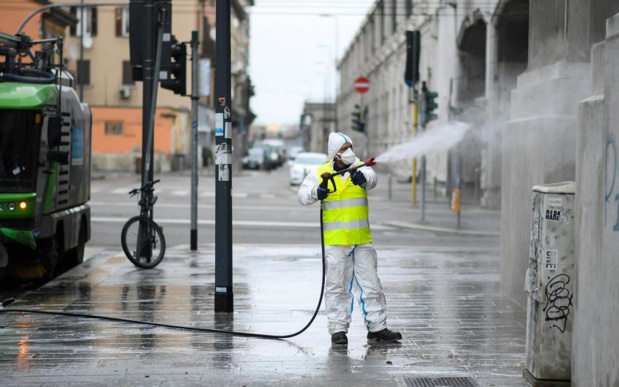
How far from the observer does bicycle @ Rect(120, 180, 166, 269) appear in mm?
13945

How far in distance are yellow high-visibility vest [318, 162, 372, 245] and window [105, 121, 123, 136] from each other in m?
50.6

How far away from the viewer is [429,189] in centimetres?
4062

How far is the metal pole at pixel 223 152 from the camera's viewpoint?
9.70 m

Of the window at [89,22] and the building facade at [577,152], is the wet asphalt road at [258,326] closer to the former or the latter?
the building facade at [577,152]

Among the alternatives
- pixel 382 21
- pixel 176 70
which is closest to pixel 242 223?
pixel 176 70

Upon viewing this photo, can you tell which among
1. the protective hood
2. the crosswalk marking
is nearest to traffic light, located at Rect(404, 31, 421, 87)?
the crosswalk marking

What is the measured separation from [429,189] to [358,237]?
107 ft

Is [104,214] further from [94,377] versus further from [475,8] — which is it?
[94,377]

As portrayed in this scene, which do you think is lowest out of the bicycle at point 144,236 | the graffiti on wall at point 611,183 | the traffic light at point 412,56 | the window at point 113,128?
the bicycle at point 144,236

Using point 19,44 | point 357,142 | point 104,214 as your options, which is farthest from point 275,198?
point 357,142

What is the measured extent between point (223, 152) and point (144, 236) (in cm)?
465

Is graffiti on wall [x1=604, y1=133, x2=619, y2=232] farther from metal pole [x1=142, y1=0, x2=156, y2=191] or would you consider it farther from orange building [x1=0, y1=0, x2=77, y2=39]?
orange building [x1=0, y1=0, x2=77, y2=39]

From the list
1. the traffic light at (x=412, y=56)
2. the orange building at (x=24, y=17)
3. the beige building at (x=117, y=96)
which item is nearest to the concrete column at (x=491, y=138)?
the traffic light at (x=412, y=56)

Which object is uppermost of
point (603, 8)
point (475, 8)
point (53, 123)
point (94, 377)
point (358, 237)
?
point (475, 8)
